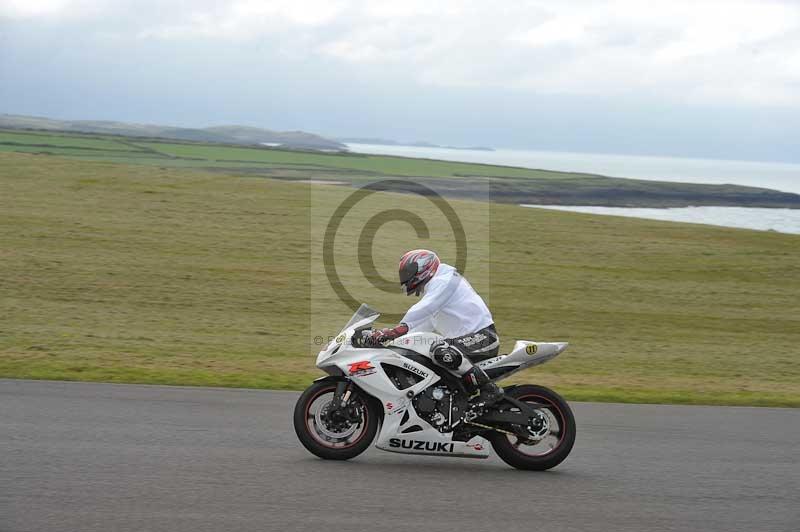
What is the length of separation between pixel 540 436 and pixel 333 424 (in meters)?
1.77

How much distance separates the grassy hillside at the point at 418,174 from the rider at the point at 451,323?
5097cm

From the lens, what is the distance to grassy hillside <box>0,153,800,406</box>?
49.4 ft

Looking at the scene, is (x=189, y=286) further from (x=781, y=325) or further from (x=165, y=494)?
(x=165, y=494)

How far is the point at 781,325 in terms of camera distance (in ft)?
71.8

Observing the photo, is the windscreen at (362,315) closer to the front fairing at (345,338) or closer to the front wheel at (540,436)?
the front fairing at (345,338)

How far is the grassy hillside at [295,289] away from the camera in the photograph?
15047 mm

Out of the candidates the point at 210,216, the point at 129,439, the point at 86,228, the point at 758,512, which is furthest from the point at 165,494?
the point at 210,216

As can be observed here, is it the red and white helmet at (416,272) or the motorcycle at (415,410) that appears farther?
the red and white helmet at (416,272)

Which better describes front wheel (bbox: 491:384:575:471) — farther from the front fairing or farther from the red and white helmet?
the front fairing

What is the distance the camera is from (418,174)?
77688 mm

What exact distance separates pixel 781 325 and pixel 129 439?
17085 mm

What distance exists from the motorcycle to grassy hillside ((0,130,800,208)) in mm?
51111

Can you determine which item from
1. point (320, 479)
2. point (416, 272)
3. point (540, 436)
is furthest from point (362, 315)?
point (540, 436)

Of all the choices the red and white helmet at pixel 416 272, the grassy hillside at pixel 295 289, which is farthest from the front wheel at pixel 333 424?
the grassy hillside at pixel 295 289
